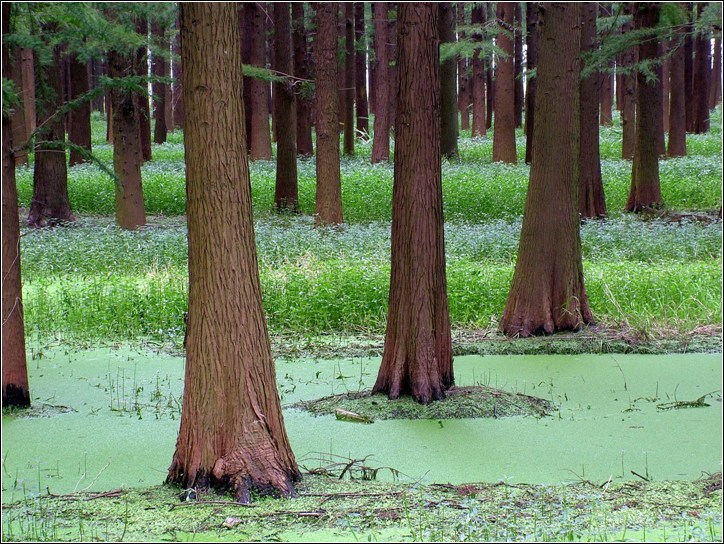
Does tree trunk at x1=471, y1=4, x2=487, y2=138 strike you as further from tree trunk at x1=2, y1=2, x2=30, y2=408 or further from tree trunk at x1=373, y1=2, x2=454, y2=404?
tree trunk at x1=2, y1=2, x2=30, y2=408

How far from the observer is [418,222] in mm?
6695

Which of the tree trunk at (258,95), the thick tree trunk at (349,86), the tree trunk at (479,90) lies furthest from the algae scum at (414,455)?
the tree trunk at (479,90)

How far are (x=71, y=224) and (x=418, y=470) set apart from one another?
12.6 metres

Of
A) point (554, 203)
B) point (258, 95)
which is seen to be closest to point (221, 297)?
point (554, 203)

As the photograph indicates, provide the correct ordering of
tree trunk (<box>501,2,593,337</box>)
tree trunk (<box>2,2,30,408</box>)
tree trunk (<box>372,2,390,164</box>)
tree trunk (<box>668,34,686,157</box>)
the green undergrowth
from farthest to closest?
tree trunk (<box>372,2,390,164</box>)
tree trunk (<box>668,34,686,157</box>)
tree trunk (<box>501,2,593,337</box>)
tree trunk (<box>2,2,30,408</box>)
the green undergrowth

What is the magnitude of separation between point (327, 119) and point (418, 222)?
861 cm

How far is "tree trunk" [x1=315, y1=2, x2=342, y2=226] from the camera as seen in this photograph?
14.7 metres

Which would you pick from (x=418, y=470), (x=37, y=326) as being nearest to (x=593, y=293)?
(x=418, y=470)

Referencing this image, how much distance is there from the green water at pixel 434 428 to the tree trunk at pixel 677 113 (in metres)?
16.2

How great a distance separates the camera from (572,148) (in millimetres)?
9055

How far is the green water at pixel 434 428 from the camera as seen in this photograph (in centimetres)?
521

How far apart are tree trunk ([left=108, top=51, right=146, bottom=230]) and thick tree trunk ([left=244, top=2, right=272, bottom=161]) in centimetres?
598

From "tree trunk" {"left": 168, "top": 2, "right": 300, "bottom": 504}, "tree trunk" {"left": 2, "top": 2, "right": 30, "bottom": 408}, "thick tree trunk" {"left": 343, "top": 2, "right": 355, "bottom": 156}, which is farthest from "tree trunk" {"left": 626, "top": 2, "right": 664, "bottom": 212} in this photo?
"tree trunk" {"left": 168, "top": 2, "right": 300, "bottom": 504}

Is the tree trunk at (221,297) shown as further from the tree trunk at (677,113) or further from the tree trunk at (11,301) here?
the tree trunk at (677,113)
